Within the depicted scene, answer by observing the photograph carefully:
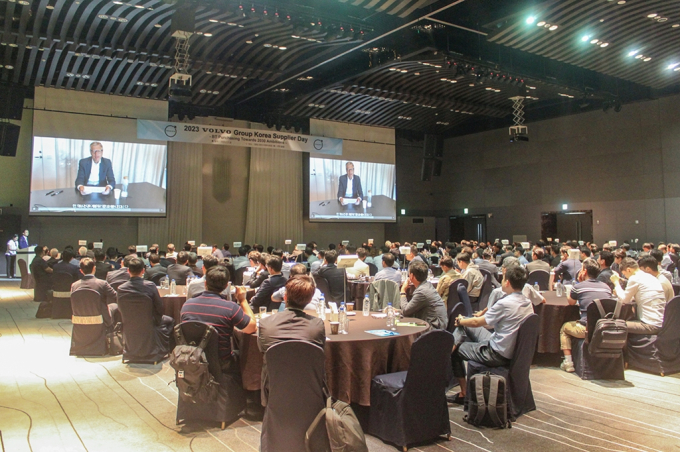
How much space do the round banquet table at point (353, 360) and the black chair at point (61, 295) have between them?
520 cm

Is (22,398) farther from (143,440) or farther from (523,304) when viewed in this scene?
(523,304)

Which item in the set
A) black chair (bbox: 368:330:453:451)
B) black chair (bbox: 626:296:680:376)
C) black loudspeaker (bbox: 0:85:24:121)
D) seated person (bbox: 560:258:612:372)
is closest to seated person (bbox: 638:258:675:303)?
black chair (bbox: 626:296:680:376)

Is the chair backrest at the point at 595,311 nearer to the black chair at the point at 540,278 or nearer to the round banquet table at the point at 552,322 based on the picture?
the round banquet table at the point at 552,322

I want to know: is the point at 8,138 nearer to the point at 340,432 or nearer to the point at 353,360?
the point at 353,360

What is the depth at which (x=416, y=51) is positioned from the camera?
32.7 ft

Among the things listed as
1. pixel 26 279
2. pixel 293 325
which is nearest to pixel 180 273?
pixel 293 325

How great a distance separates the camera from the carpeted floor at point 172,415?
3506 mm

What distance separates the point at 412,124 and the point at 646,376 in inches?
530

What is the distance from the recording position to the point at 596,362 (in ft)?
16.7

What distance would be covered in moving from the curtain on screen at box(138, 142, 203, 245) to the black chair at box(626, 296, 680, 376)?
11.8 meters

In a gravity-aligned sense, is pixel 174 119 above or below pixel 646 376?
above

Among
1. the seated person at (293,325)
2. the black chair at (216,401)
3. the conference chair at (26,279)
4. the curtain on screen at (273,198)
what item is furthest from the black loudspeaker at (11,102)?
the seated person at (293,325)

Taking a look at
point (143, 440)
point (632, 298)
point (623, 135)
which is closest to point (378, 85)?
point (623, 135)

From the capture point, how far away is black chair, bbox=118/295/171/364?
5238 millimetres
